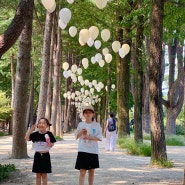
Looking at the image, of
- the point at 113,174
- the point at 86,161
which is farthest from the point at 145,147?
the point at 86,161

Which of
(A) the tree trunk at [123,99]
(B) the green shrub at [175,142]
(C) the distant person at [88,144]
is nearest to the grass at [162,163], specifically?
(C) the distant person at [88,144]

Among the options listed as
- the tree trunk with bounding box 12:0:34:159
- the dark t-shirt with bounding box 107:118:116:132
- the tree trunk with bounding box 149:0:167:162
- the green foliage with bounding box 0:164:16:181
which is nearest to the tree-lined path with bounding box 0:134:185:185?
the green foliage with bounding box 0:164:16:181

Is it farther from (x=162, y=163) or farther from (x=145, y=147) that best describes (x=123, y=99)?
(x=162, y=163)

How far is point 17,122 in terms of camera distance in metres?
12.3

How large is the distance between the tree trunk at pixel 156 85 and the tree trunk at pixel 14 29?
190 inches

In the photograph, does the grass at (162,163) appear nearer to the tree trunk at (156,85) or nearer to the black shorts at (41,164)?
the tree trunk at (156,85)

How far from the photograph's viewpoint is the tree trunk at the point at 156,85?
37.0ft

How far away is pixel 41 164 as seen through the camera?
687 cm

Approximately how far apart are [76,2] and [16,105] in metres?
12.1

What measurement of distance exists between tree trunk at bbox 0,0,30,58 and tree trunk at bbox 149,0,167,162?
484cm

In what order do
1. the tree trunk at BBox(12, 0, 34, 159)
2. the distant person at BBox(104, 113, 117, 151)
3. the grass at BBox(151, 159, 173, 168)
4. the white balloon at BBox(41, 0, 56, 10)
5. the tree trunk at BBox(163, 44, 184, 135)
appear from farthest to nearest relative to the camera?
the tree trunk at BBox(163, 44, 184, 135) < the distant person at BBox(104, 113, 117, 151) < the tree trunk at BBox(12, 0, 34, 159) < the grass at BBox(151, 159, 173, 168) < the white balloon at BBox(41, 0, 56, 10)

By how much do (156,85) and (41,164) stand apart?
5.55 meters

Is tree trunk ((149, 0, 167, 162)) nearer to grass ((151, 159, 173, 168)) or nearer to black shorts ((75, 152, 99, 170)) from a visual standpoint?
grass ((151, 159, 173, 168))

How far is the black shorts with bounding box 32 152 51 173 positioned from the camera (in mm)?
6840
